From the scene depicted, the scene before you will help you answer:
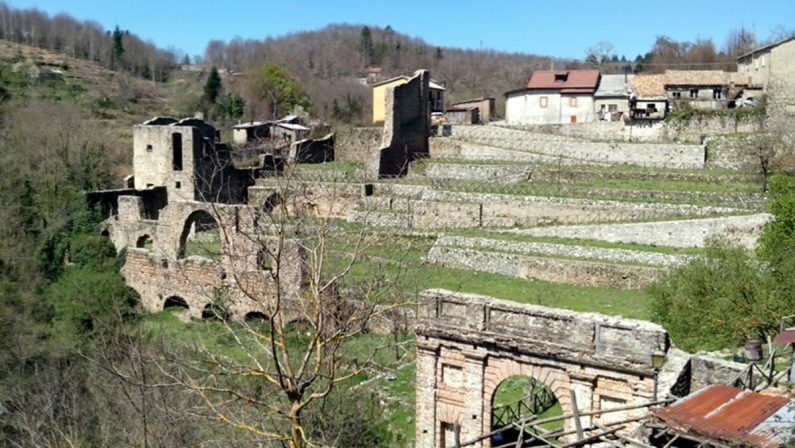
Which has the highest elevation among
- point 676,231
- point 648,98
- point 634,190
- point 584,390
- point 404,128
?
point 648,98

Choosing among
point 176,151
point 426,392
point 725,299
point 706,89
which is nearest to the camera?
point 426,392

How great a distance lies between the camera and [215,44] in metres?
143

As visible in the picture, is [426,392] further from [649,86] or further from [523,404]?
[649,86]

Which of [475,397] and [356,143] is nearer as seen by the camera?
[475,397]

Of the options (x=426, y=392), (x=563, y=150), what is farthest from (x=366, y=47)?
(x=426, y=392)

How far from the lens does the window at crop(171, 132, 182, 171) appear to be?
3644 centimetres

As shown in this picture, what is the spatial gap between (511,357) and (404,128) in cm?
2862

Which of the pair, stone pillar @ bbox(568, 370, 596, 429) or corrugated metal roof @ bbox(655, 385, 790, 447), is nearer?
corrugated metal roof @ bbox(655, 385, 790, 447)

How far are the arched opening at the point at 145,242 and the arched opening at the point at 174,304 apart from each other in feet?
14.3

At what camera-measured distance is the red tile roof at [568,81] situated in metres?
48.5

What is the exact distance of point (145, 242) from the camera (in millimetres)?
31344

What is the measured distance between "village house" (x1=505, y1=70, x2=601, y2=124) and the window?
2259 cm

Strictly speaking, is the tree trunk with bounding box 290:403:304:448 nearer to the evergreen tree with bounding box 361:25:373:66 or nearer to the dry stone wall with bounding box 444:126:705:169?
the dry stone wall with bounding box 444:126:705:169

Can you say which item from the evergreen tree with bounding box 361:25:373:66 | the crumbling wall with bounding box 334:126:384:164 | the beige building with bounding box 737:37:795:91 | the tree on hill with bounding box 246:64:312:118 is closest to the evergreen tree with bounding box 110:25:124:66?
the tree on hill with bounding box 246:64:312:118
